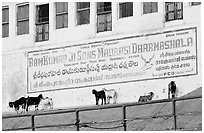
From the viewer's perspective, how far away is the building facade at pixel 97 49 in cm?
2758

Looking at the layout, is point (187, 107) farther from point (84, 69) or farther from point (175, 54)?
point (84, 69)

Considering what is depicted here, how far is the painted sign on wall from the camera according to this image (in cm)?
2753

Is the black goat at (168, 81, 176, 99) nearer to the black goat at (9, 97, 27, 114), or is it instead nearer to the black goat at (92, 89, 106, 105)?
the black goat at (92, 89, 106, 105)

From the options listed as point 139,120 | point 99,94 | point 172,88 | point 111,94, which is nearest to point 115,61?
point 111,94

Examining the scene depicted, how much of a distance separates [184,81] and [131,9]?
125 inches

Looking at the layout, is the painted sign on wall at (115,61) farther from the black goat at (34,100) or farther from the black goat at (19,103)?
the black goat at (19,103)

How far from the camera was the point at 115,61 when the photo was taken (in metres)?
29.0

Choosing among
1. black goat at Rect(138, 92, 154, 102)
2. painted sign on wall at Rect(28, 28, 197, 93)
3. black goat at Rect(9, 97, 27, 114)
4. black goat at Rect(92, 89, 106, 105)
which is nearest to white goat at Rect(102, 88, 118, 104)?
black goat at Rect(92, 89, 106, 105)

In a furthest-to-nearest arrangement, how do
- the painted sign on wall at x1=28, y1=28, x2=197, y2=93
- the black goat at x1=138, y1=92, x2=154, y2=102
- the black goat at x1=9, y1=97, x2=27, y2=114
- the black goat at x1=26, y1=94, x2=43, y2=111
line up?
the black goat at x1=9, y1=97, x2=27, y2=114, the black goat at x1=26, y1=94, x2=43, y2=111, the black goat at x1=138, y1=92, x2=154, y2=102, the painted sign on wall at x1=28, y1=28, x2=197, y2=93

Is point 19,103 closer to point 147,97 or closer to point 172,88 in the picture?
point 147,97

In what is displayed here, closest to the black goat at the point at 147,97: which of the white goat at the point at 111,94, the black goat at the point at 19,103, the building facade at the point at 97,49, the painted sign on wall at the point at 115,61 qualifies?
the building facade at the point at 97,49

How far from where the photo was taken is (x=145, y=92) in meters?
28.0

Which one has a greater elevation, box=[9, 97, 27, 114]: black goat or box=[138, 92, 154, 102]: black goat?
box=[138, 92, 154, 102]: black goat

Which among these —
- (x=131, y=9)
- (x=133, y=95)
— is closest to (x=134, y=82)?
(x=133, y=95)
